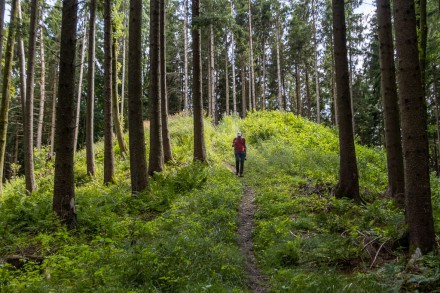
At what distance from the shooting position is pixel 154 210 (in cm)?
957

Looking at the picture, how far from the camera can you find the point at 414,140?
495 cm

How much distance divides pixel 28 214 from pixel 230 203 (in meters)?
4.95

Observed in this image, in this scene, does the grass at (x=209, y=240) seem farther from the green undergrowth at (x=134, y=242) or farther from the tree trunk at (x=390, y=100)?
the tree trunk at (x=390, y=100)

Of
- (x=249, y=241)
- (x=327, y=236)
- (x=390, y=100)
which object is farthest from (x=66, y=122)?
(x=390, y=100)

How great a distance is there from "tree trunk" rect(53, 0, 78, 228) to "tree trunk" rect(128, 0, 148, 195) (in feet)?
9.31

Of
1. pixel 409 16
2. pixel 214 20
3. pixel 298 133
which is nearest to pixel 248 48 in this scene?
pixel 298 133

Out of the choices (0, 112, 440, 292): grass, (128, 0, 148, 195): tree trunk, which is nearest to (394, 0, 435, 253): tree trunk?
(0, 112, 440, 292): grass

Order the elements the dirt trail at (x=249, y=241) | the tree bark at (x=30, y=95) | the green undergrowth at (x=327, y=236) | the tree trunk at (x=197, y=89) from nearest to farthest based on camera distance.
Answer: the green undergrowth at (x=327, y=236) → the dirt trail at (x=249, y=241) → the tree bark at (x=30, y=95) → the tree trunk at (x=197, y=89)

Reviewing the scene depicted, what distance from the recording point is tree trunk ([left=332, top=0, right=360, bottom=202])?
29.6ft

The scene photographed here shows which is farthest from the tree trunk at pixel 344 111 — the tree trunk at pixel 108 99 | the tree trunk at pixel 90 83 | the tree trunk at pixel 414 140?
the tree trunk at pixel 90 83

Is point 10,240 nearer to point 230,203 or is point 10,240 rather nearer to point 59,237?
point 59,237

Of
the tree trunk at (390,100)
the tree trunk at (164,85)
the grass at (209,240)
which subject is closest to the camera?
the grass at (209,240)

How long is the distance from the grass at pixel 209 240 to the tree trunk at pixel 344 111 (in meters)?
0.65

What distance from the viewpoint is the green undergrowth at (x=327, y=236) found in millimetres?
4496
